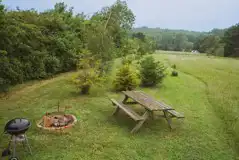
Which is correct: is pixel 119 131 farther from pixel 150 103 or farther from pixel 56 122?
pixel 56 122

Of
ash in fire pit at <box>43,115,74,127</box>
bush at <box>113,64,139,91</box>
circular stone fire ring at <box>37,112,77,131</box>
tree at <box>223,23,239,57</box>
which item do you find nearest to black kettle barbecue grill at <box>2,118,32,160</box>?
circular stone fire ring at <box>37,112,77,131</box>

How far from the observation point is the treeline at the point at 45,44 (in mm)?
7902

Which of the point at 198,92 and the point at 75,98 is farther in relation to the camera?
the point at 198,92

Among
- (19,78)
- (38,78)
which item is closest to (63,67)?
(38,78)

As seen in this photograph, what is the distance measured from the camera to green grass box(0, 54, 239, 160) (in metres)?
3.73

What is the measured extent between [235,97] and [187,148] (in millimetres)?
4789

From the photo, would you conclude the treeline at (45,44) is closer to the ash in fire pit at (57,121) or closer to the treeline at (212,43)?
the ash in fire pit at (57,121)

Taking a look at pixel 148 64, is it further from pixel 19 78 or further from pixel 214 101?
pixel 19 78

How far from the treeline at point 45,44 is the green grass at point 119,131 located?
1.55 m

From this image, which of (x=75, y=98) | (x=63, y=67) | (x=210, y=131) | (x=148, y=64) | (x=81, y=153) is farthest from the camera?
(x=63, y=67)

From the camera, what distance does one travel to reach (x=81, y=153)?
3.62 metres

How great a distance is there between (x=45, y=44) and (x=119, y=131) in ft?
27.3

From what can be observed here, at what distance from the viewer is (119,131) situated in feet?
15.2

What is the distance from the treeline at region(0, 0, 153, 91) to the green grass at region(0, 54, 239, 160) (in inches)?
61.0
